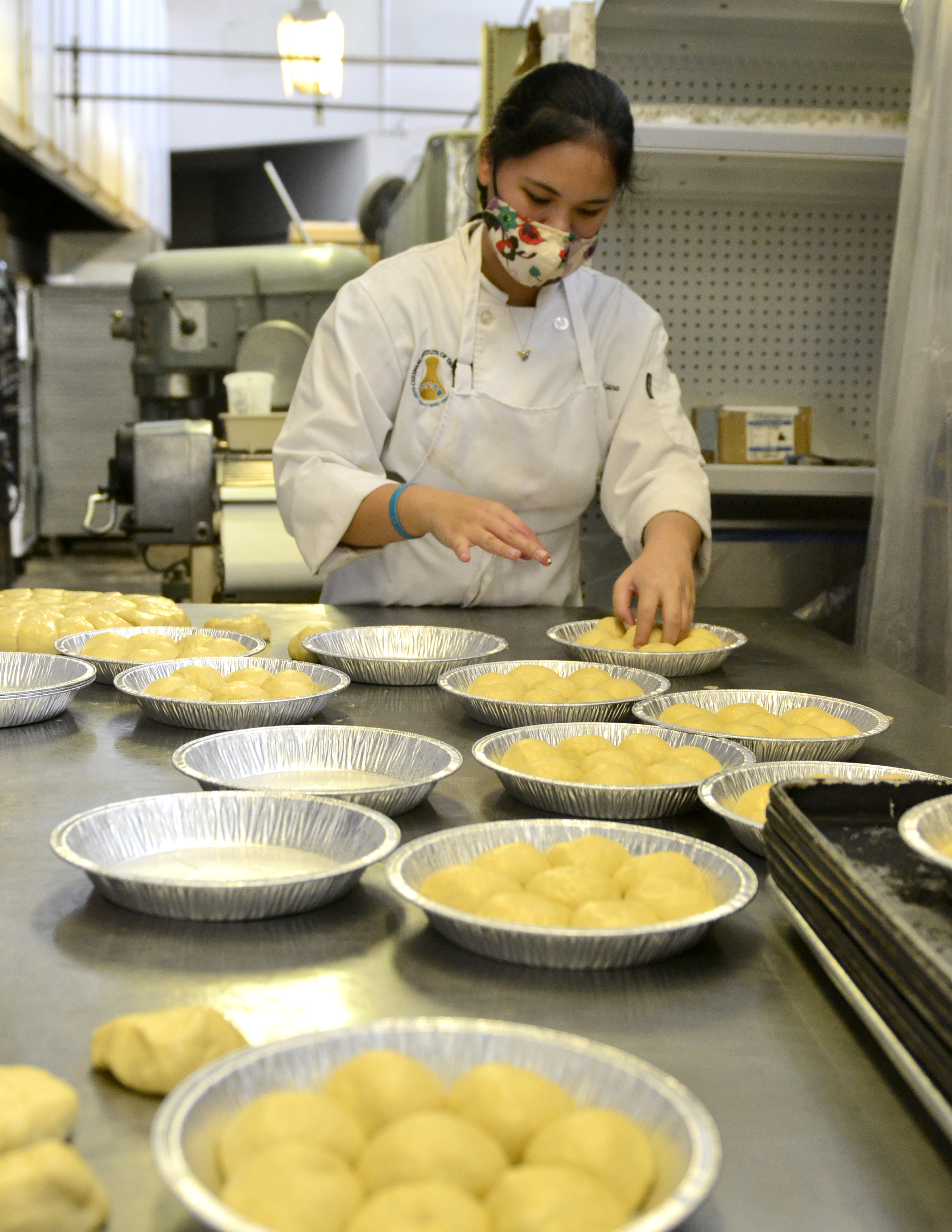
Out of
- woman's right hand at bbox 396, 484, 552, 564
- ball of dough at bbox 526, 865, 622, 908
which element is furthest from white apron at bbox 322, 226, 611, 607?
ball of dough at bbox 526, 865, 622, 908

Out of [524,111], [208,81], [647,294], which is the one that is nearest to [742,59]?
[647,294]

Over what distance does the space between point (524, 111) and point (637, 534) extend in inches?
31.2

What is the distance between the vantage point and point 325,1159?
0.52 m

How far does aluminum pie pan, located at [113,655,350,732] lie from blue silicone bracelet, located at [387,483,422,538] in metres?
0.48

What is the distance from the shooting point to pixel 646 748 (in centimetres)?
120

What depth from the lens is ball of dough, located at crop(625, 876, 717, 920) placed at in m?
0.81

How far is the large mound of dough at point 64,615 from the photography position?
169cm

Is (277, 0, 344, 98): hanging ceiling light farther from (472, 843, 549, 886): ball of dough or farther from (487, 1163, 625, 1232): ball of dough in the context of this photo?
(487, 1163, 625, 1232): ball of dough

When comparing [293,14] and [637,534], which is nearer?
[637,534]

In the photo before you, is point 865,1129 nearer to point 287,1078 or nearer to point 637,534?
point 287,1078

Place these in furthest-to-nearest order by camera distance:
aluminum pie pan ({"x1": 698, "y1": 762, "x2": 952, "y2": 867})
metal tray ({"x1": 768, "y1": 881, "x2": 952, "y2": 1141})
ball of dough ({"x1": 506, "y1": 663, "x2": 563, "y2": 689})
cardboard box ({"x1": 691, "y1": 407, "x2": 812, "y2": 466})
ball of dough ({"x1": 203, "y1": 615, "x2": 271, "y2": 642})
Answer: cardboard box ({"x1": 691, "y1": 407, "x2": 812, "y2": 466}) → ball of dough ({"x1": 203, "y1": 615, "x2": 271, "y2": 642}) → ball of dough ({"x1": 506, "y1": 663, "x2": 563, "y2": 689}) → aluminum pie pan ({"x1": 698, "y1": 762, "x2": 952, "y2": 867}) → metal tray ({"x1": 768, "y1": 881, "x2": 952, "y2": 1141})

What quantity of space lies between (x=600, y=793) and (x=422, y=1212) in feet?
1.91

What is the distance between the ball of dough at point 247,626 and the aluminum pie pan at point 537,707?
0.44 meters

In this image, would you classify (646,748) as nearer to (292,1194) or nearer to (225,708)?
(225,708)
